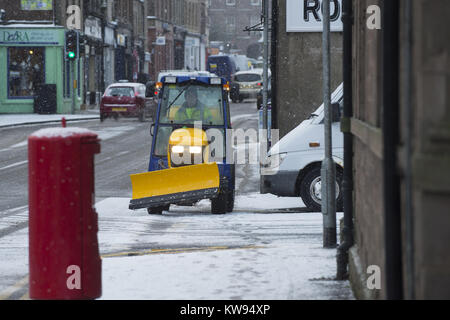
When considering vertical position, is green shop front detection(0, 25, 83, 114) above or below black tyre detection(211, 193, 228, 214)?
above

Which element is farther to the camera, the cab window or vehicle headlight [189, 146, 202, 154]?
the cab window

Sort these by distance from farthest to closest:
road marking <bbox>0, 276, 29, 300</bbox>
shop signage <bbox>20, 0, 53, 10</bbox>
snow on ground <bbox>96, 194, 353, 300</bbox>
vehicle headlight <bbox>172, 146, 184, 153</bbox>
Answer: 1. shop signage <bbox>20, 0, 53, 10</bbox>
2. vehicle headlight <bbox>172, 146, 184, 153</bbox>
3. road marking <bbox>0, 276, 29, 300</bbox>
4. snow on ground <bbox>96, 194, 353, 300</bbox>

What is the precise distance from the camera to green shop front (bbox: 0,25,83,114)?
→ 4872cm

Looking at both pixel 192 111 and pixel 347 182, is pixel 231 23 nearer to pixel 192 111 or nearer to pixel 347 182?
pixel 192 111

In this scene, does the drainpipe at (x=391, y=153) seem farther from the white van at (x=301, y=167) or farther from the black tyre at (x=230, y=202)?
the black tyre at (x=230, y=202)

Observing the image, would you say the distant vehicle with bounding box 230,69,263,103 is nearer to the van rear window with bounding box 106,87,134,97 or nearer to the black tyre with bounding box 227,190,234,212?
the van rear window with bounding box 106,87,134,97

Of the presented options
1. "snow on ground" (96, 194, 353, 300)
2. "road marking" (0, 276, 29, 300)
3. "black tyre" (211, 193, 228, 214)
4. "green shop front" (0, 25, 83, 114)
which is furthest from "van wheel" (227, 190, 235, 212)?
"green shop front" (0, 25, 83, 114)

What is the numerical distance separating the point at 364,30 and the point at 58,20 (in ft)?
146

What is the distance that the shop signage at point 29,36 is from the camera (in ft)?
161

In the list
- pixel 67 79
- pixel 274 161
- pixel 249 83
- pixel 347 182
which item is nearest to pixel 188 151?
pixel 274 161

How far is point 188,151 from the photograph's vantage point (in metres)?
14.9

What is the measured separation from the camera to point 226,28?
129 meters

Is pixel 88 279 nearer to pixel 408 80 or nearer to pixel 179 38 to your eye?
pixel 408 80
